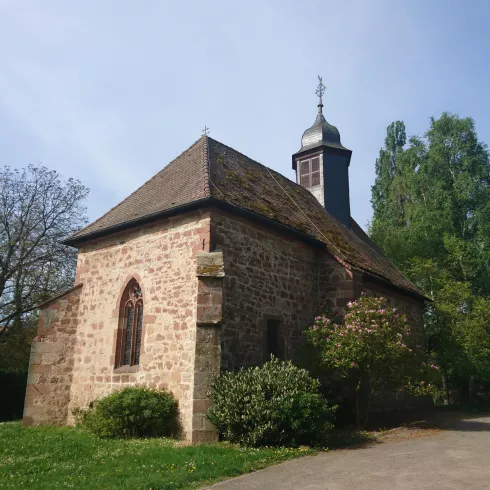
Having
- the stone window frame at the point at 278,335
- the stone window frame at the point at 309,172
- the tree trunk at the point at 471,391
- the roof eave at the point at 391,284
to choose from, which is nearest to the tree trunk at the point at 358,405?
the stone window frame at the point at 278,335

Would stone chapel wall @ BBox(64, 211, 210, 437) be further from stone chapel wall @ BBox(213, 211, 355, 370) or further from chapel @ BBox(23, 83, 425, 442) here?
stone chapel wall @ BBox(213, 211, 355, 370)

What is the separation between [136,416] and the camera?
32.1ft

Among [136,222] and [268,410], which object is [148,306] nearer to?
[136,222]

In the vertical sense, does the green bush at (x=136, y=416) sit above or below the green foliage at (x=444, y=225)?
below

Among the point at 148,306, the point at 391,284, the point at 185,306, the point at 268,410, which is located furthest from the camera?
the point at 391,284

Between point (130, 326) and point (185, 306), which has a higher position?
point (185, 306)

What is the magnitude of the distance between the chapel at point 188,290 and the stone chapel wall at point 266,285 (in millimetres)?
30

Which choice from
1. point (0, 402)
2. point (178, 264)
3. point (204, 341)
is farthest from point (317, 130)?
point (0, 402)

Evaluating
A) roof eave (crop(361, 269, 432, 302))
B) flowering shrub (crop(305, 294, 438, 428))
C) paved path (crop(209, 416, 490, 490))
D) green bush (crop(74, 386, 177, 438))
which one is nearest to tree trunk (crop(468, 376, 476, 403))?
roof eave (crop(361, 269, 432, 302))

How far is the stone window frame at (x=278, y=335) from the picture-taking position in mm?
11680

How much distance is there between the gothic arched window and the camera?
11805mm

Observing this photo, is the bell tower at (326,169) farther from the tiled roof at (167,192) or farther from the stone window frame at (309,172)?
the tiled roof at (167,192)

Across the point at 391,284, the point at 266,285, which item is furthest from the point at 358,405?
the point at 391,284

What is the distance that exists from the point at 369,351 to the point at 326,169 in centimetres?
1078
